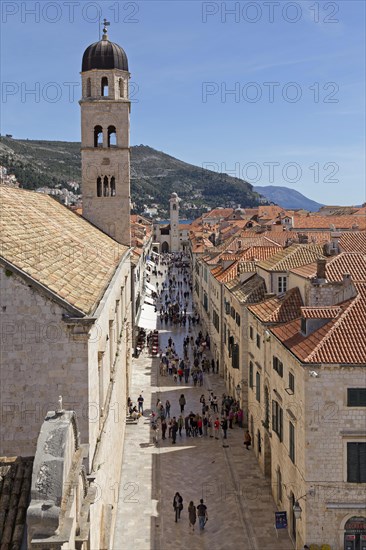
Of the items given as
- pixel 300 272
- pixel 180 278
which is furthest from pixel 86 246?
pixel 180 278

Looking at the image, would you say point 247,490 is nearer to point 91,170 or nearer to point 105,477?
point 105,477

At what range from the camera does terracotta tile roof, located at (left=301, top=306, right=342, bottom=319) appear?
806 inches

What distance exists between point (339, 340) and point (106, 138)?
934 inches

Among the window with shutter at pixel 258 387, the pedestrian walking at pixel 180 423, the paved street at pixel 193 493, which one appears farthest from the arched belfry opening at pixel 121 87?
the window with shutter at pixel 258 387

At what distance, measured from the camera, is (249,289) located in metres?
32.7

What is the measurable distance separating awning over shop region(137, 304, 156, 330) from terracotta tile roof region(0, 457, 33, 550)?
36.6 metres

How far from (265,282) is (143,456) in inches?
414

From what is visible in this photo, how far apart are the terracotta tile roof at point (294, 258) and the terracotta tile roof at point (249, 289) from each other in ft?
3.39

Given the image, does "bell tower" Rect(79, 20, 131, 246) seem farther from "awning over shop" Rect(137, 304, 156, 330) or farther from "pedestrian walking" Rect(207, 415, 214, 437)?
"pedestrian walking" Rect(207, 415, 214, 437)

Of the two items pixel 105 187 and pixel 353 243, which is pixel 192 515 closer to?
pixel 353 243

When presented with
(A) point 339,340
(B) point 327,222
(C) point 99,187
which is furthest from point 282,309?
(B) point 327,222

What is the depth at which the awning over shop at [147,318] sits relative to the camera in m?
46.8

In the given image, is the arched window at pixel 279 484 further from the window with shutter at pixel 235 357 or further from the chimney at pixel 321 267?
the window with shutter at pixel 235 357

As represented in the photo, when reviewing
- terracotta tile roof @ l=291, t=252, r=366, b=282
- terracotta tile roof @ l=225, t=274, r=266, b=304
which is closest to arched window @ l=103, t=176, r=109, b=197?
terracotta tile roof @ l=225, t=274, r=266, b=304
